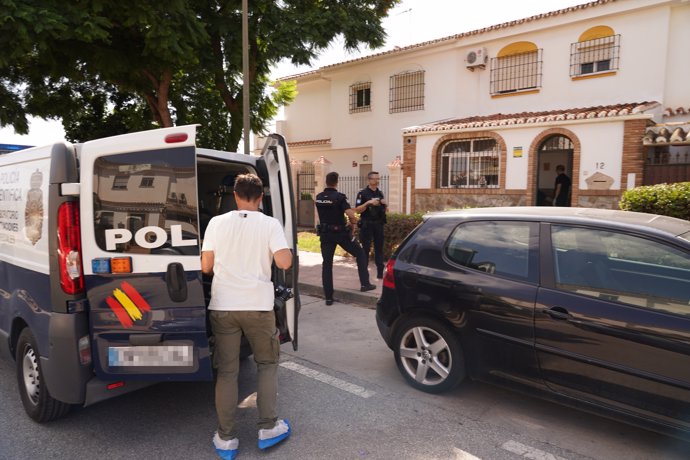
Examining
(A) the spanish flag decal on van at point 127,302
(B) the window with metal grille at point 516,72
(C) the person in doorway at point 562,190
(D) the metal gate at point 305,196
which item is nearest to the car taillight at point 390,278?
(A) the spanish flag decal on van at point 127,302

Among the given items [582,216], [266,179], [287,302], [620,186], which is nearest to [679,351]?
[582,216]

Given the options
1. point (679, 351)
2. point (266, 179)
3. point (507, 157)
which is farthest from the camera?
point (507, 157)

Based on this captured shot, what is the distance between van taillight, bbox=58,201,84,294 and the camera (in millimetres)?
2791

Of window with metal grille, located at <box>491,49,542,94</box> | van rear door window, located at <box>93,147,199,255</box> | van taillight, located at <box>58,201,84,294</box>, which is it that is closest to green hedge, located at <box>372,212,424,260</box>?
van rear door window, located at <box>93,147,199,255</box>

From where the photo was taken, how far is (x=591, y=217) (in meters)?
3.24

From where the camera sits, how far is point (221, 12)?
1080 cm

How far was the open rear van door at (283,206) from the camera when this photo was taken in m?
3.61

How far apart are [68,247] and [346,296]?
14.8 feet

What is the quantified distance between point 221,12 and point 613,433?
11005mm

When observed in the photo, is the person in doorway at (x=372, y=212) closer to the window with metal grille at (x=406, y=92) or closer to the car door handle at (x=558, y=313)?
the car door handle at (x=558, y=313)

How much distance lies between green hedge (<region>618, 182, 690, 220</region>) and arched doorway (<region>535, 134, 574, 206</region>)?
5.37 meters

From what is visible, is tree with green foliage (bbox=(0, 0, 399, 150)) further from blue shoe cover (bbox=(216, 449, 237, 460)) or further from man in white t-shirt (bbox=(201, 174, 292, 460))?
blue shoe cover (bbox=(216, 449, 237, 460))

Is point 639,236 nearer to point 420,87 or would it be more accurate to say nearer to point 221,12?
point 221,12

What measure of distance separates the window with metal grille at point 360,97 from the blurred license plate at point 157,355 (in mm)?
16402
